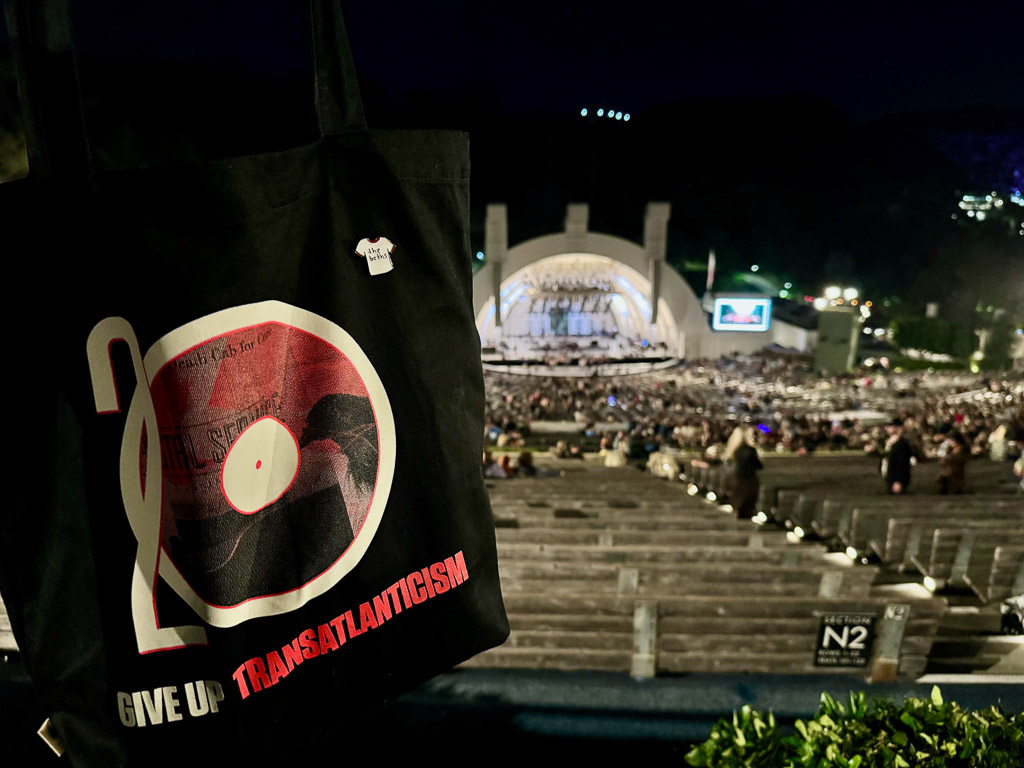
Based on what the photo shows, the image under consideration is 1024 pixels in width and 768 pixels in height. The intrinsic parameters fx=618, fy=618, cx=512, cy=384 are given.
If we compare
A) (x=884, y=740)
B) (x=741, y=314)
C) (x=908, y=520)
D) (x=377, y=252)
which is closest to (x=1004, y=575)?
(x=908, y=520)

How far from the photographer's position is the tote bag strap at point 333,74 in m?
0.73

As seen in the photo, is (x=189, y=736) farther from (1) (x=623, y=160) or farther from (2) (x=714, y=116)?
(2) (x=714, y=116)

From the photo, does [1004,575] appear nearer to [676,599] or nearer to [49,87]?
[676,599]

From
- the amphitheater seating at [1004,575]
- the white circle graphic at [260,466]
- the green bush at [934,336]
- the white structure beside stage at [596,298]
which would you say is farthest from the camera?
the green bush at [934,336]

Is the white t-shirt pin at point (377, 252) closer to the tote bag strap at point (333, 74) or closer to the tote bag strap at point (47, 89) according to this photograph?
the tote bag strap at point (333, 74)

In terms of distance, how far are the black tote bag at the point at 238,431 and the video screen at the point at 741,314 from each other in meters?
32.9

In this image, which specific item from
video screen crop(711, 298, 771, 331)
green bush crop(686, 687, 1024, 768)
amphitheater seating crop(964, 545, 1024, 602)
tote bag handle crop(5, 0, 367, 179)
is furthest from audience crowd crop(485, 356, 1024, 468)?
tote bag handle crop(5, 0, 367, 179)

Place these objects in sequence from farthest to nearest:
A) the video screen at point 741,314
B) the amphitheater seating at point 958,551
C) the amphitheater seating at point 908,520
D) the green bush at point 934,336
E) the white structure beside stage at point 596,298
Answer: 1. the green bush at point 934,336
2. the video screen at point 741,314
3. the white structure beside stage at point 596,298
4. the amphitheater seating at point 908,520
5. the amphitheater seating at point 958,551

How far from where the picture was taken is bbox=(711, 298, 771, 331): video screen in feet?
105

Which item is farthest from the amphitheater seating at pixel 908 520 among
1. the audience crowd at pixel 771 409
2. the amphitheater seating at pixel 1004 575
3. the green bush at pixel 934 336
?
the green bush at pixel 934 336

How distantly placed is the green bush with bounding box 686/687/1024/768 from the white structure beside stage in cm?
2851

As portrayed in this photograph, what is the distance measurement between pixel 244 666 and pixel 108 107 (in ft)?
17.1

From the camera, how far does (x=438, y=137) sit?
2.79 feet

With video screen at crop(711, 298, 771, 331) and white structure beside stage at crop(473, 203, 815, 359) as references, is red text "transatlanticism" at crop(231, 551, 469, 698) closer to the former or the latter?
white structure beside stage at crop(473, 203, 815, 359)
